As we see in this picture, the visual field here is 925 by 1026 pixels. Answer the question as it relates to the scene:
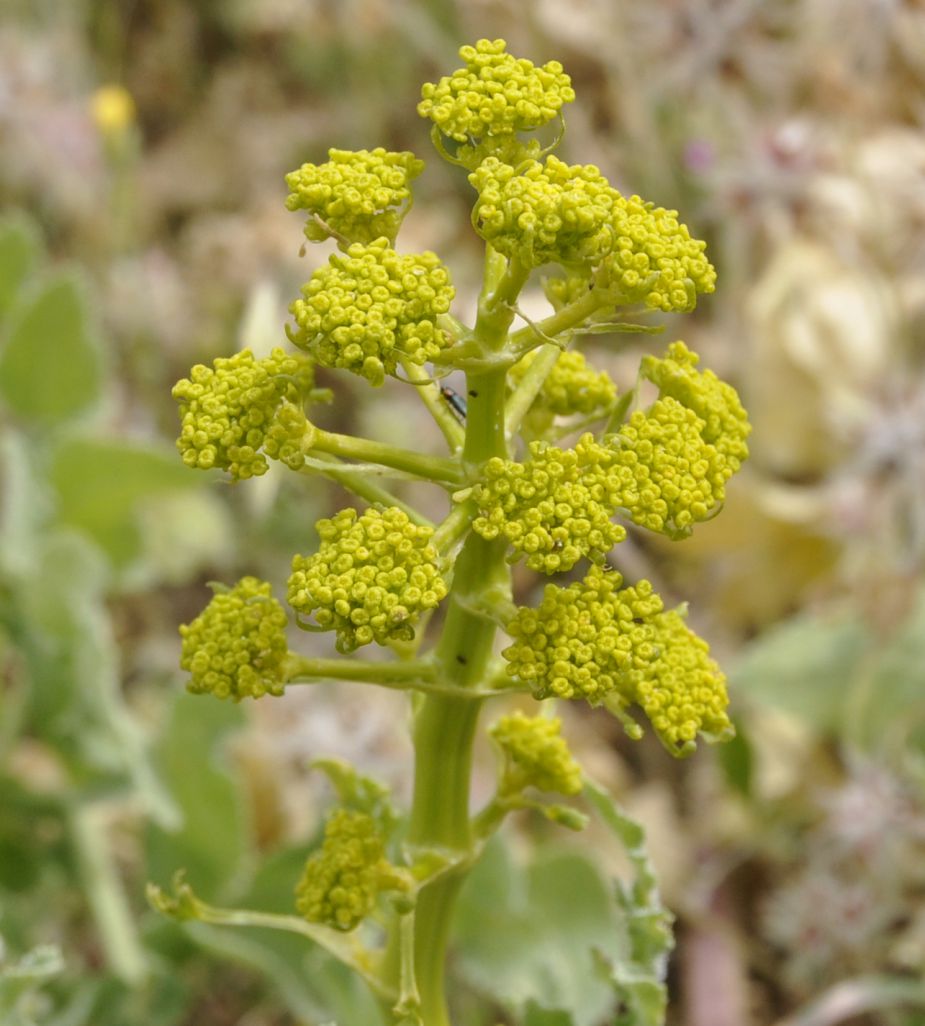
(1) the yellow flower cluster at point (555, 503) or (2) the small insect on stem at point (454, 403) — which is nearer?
(1) the yellow flower cluster at point (555, 503)

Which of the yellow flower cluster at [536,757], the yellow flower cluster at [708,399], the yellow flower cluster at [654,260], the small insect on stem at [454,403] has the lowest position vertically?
the yellow flower cluster at [536,757]

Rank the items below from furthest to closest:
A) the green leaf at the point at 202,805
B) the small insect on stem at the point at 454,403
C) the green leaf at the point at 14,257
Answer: the green leaf at the point at 14,257 → the green leaf at the point at 202,805 → the small insect on stem at the point at 454,403

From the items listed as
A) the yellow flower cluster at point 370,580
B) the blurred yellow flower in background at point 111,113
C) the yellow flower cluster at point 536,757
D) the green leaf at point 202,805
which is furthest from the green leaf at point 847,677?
the blurred yellow flower in background at point 111,113

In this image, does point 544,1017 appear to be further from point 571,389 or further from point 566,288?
point 566,288

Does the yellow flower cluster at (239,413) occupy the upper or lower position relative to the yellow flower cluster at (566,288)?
lower

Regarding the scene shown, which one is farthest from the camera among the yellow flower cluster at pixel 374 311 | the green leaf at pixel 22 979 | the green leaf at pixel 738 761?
the green leaf at pixel 738 761

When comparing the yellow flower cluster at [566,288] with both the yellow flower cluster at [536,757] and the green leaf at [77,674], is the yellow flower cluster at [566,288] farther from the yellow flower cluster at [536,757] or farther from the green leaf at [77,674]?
the green leaf at [77,674]

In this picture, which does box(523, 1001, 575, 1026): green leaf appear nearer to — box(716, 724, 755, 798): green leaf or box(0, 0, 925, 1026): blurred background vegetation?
box(0, 0, 925, 1026): blurred background vegetation

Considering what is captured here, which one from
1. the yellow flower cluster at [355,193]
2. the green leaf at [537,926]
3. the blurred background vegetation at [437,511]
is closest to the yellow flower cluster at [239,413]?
the yellow flower cluster at [355,193]

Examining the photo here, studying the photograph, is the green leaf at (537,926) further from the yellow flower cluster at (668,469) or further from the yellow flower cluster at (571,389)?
the yellow flower cluster at (668,469)
